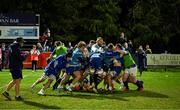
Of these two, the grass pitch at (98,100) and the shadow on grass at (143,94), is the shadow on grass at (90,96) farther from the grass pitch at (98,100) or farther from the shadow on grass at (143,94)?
the shadow on grass at (143,94)

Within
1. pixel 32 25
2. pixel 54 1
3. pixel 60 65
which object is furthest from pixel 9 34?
pixel 60 65

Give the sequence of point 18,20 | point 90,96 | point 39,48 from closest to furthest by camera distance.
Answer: point 90,96, point 39,48, point 18,20

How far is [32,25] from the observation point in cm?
4481

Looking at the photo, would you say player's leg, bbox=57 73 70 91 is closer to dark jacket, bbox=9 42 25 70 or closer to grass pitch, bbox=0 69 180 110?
grass pitch, bbox=0 69 180 110

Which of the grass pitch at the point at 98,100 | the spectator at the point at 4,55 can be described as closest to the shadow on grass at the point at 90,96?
the grass pitch at the point at 98,100

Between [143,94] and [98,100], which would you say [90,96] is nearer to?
[98,100]

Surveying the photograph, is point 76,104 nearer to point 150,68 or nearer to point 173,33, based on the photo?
point 150,68

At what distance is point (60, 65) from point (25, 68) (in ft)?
68.7

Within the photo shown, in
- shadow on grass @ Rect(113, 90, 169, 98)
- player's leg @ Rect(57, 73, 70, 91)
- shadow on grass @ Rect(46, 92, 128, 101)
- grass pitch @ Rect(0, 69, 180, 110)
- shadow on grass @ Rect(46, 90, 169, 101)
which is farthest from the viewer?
player's leg @ Rect(57, 73, 70, 91)

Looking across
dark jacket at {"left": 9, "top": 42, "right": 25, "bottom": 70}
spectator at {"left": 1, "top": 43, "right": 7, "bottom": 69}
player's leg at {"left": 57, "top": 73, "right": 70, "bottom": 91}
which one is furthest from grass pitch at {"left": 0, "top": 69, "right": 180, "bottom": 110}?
spectator at {"left": 1, "top": 43, "right": 7, "bottom": 69}

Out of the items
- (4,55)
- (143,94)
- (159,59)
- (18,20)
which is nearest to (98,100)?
(143,94)

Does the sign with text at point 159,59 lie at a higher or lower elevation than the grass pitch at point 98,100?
higher

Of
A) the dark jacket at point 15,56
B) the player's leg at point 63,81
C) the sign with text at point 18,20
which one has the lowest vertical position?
the player's leg at point 63,81

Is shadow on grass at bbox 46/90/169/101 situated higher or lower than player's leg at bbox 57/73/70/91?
lower
